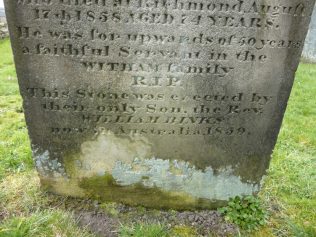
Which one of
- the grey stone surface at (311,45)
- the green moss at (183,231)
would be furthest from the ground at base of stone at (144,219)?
the grey stone surface at (311,45)

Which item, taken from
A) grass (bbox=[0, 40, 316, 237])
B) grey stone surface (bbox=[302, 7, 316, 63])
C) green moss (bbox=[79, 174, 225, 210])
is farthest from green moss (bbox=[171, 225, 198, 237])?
Result: grey stone surface (bbox=[302, 7, 316, 63])

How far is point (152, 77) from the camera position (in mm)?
2891

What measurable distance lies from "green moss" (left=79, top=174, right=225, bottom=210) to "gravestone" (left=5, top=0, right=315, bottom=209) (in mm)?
12

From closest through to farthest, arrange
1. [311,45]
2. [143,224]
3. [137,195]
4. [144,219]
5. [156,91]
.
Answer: [156,91], [143,224], [144,219], [137,195], [311,45]

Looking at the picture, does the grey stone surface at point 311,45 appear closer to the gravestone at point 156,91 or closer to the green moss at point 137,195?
the gravestone at point 156,91

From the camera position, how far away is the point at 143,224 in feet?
10.6

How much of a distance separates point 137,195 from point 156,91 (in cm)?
114

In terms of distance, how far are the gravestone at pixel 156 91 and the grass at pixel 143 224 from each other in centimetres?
28

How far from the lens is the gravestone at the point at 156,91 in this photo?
2633mm

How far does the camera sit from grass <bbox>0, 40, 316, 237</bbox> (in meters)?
3.07

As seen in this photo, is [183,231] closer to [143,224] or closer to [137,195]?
[143,224]

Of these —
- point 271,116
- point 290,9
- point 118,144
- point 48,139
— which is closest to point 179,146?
point 118,144

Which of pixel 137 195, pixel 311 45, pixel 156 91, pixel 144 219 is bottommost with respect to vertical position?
pixel 144 219

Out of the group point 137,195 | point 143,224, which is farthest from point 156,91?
point 143,224
